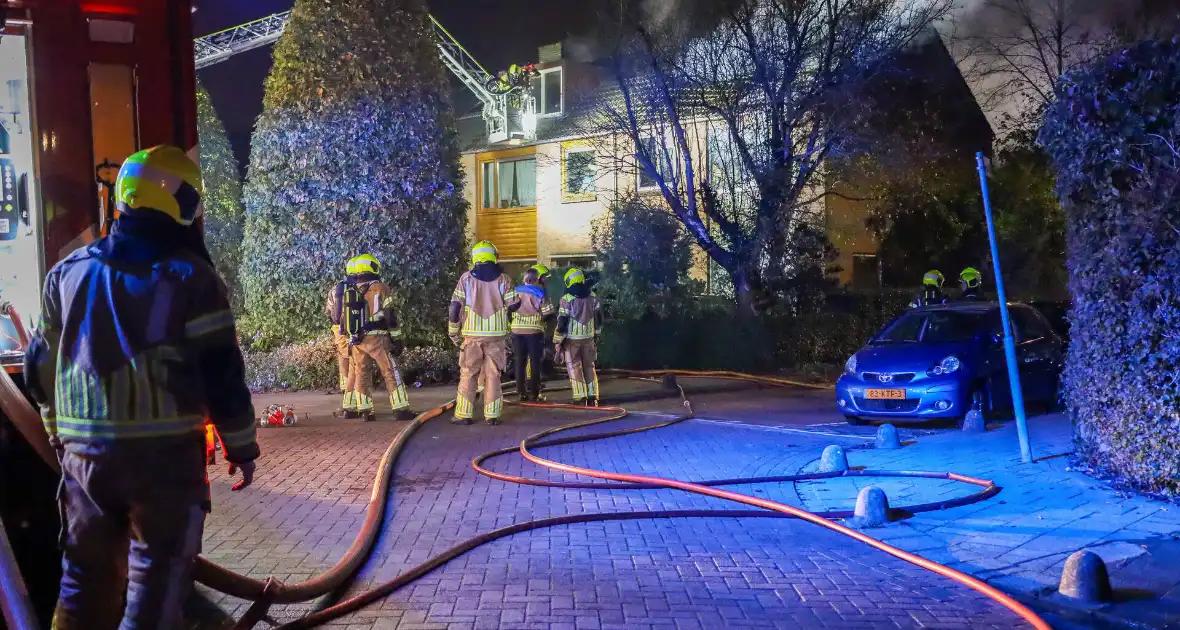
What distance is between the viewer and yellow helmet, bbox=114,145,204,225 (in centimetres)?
300

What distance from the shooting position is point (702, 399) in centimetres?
1328

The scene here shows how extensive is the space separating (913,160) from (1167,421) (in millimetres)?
11354

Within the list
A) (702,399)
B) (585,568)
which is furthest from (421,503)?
(702,399)

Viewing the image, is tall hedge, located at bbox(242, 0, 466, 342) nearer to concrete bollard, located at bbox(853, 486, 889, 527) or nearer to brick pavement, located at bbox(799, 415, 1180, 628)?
brick pavement, located at bbox(799, 415, 1180, 628)

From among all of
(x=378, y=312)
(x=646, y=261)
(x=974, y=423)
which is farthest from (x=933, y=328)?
(x=646, y=261)

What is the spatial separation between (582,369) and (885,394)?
13.6 ft

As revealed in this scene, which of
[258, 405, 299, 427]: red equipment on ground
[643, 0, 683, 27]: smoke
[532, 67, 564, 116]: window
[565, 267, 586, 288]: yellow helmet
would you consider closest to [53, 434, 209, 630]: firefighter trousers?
[258, 405, 299, 427]: red equipment on ground

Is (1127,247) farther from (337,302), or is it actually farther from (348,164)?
(348,164)

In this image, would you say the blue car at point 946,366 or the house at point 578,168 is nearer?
the blue car at point 946,366

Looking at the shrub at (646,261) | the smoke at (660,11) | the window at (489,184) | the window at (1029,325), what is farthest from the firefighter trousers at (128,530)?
the window at (489,184)

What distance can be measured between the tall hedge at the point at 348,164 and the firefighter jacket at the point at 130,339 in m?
11.5

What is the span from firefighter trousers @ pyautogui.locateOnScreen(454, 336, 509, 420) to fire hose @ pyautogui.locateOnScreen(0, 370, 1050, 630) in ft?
2.15

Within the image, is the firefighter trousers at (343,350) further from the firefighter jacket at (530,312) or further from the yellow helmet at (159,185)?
the yellow helmet at (159,185)

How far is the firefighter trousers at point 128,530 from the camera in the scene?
288cm
